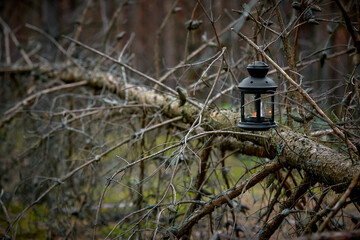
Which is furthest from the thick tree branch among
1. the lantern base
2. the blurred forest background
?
the lantern base

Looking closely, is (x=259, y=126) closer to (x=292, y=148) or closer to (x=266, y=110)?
(x=266, y=110)

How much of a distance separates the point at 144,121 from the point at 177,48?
7804 mm

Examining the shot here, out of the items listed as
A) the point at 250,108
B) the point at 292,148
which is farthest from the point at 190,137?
the point at 292,148

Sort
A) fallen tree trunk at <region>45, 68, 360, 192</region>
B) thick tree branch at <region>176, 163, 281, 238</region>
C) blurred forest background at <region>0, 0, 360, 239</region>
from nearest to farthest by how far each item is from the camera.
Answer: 1. fallen tree trunk at <region>45, 68, 360, 192</region>
2. blurred forest background at <region>0, 0, 360, 239</region>
3. thick tree branch at <region>176, 163, 281, 238</region>

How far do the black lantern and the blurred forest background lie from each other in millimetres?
124

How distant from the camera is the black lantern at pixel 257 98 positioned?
292cm

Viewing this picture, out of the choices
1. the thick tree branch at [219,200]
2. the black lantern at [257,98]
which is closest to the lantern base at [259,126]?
the black lantern at [257,98]

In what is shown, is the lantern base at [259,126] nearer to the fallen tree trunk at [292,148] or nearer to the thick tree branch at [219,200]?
the fallen tree trunk at [292,148]

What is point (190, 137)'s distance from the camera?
3230 mm

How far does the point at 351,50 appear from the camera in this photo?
162 inches

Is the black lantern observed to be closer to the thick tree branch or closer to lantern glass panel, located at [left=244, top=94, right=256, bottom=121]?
lantern glass panel, located at [left=244, top=94, right=256, bottom=121]

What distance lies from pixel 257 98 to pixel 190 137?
57cm

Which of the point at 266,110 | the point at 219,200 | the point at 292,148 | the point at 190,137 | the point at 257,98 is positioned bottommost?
the point at 219,200

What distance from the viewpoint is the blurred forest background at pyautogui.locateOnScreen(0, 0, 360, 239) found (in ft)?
9.91
